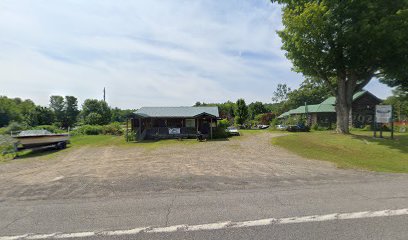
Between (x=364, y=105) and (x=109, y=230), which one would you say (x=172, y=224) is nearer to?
(x=109, y=230)

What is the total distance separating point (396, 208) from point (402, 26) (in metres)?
20.6

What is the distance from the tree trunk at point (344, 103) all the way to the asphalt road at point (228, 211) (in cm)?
1973

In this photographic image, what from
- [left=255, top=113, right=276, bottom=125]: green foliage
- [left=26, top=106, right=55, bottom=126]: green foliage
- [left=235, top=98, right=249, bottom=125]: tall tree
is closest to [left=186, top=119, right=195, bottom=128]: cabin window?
[left=235, top=98, right=249, bottom=125]: tall tree

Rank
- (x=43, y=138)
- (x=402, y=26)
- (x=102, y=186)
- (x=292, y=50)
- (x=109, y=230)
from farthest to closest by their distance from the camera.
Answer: (x=292, y=50), (x=43, y=138), (x=402, y=26), (x=102, y=186), (x=109, y=230)

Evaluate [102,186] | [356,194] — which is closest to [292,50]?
[356,194]

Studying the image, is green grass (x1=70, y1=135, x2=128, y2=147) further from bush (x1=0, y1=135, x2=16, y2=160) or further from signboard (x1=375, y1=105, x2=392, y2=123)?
signboard (x1=375, y1=105, x2=392, y2=123)

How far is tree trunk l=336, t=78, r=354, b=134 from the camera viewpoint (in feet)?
79.8

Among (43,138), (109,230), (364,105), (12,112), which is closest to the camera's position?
(109,230)

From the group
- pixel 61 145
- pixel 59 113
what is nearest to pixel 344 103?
pixel 61 145

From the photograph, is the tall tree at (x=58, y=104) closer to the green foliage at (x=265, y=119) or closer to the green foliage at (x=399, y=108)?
the green foliage at (x=265, y=119)

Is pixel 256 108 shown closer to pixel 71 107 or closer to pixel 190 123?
pixel 190 123

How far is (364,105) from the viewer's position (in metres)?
41.9

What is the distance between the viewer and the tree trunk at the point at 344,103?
24311mm

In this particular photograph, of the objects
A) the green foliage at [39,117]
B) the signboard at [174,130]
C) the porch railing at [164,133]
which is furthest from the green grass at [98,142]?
the green foliage at [39,117]
